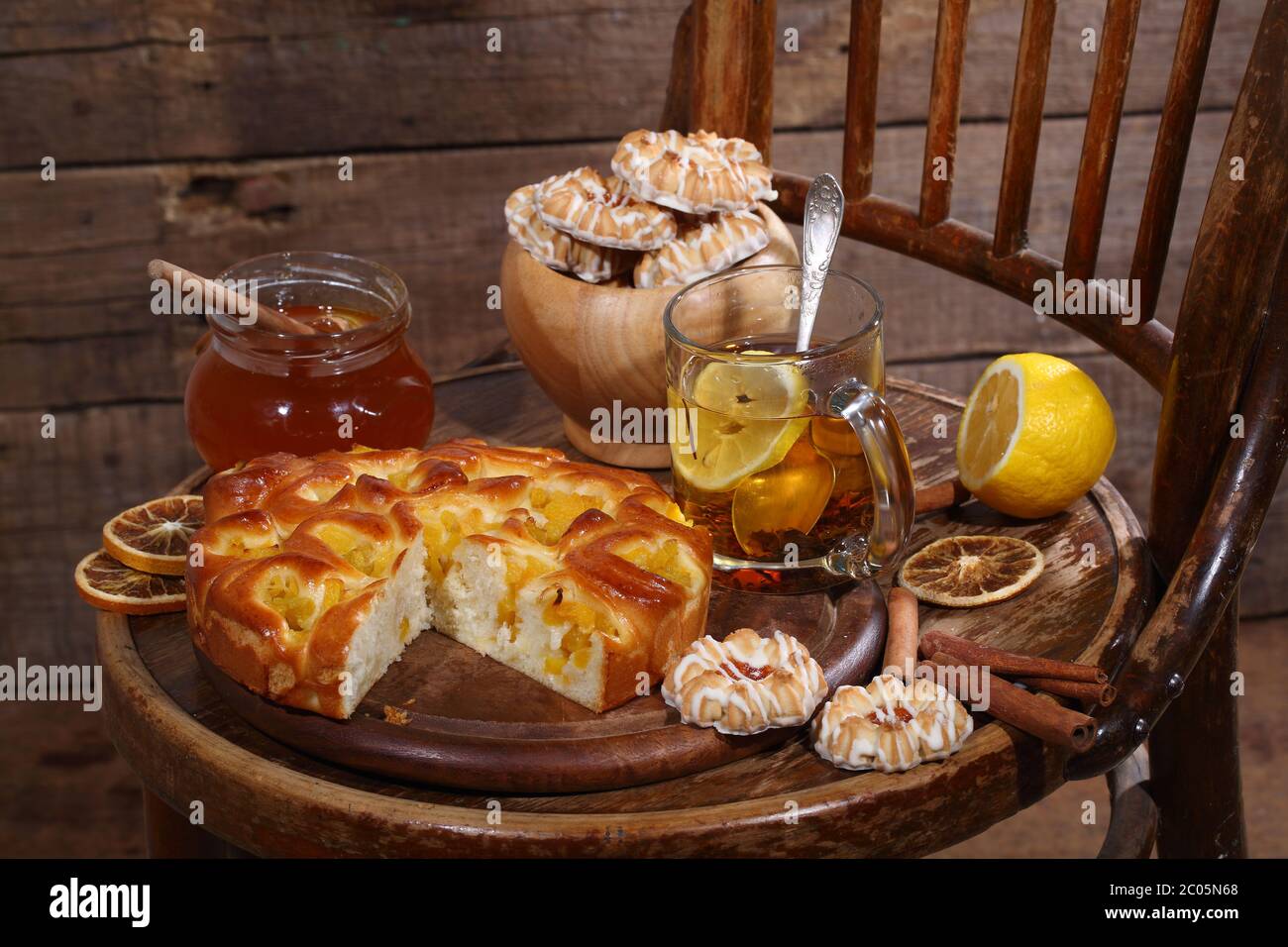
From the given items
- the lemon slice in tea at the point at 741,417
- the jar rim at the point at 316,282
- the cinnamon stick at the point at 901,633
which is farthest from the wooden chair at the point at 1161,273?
the jar rim at the point at 316,282

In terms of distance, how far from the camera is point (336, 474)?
3.23 feet

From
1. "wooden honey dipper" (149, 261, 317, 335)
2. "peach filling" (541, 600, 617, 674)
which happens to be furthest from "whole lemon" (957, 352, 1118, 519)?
"wooden honey dipper" (149, 261, 317, 335)

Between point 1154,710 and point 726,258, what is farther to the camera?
point 726,258

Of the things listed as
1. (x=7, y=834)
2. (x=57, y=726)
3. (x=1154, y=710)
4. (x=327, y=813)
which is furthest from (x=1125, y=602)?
(x=57, y=726)

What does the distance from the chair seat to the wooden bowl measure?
0.28m

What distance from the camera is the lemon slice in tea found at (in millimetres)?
938

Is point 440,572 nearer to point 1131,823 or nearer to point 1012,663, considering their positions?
point 1012,663

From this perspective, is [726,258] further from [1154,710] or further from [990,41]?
[990,41]

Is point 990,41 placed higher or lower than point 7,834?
higher

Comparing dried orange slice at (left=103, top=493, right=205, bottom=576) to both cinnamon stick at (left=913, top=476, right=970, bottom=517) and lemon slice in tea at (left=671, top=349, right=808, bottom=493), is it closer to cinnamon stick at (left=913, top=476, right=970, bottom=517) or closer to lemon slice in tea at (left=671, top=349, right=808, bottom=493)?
lemon slice in tea at (left=671, top=349, right=808, bottom=493)

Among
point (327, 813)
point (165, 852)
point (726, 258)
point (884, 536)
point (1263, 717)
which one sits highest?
point (726, 258)

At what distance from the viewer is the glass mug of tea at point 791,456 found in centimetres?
92

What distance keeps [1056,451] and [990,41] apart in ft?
3.45

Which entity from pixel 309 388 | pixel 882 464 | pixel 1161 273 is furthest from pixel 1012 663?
pixel 309 388
